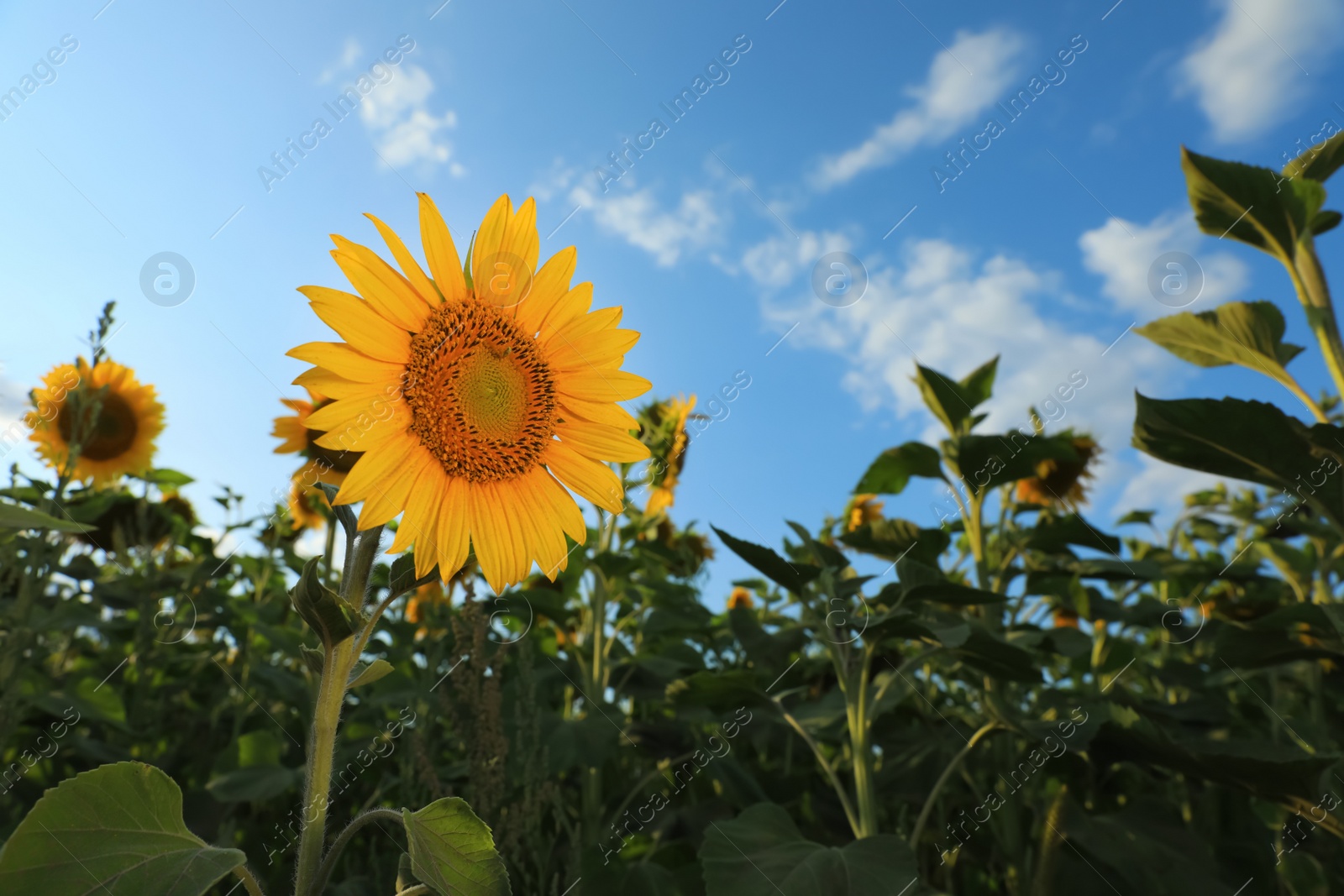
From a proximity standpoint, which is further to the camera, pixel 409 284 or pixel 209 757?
pixel 209 757

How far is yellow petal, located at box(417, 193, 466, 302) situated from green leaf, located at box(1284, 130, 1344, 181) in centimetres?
241

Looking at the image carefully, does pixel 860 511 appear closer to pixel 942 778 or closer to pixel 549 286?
pixel 942 778

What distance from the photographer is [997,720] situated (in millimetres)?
2072

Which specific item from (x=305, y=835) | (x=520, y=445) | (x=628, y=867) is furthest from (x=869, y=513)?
(x=305, y=835)

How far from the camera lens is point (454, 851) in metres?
0.96

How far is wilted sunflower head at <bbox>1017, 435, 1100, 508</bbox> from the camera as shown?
4043 millimetres

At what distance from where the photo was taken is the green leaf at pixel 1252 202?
2.27 m

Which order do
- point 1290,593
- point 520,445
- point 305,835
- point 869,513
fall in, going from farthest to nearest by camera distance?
point 869,513 < point 1290,593 < point 520,445 < point 305,835

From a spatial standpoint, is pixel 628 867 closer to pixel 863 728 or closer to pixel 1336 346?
pixel 863 728

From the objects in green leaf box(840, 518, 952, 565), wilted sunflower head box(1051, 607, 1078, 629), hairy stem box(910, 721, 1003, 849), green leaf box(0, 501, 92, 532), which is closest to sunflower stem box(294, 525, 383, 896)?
green leaf box(0, 501, 92, 532)

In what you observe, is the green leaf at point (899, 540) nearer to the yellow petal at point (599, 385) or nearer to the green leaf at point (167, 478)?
the yellow petal at point (599, 385)

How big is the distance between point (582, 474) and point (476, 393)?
218 mm

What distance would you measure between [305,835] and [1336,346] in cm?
263

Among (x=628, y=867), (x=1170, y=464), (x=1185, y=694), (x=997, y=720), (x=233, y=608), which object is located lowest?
(x=1185, y=694)
